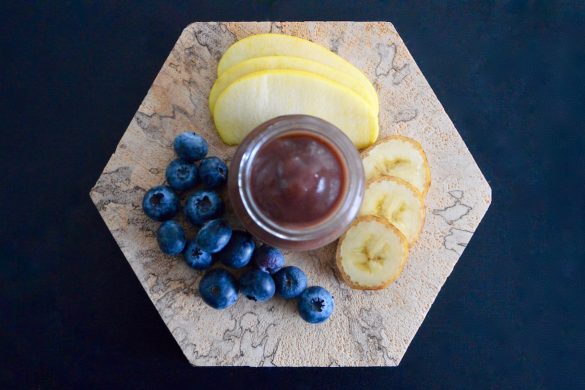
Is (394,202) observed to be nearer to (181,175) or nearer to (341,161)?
(341,161)

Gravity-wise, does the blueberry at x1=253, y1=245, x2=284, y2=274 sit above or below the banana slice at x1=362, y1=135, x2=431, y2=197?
below

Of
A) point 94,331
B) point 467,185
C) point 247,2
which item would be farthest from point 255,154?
point 94,331

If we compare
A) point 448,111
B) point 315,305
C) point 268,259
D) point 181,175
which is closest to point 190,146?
point 181,175

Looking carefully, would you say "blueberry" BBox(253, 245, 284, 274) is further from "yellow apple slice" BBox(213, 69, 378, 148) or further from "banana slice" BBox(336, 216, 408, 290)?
"yellow apple slice" BBox(213, 69, 378, 148)

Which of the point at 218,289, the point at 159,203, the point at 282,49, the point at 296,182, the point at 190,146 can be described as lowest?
the point at 218,289

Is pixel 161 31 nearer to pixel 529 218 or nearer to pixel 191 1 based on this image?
pixel 191 1

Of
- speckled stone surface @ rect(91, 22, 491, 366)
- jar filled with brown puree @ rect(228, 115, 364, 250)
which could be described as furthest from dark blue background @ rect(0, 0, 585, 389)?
jar filled with brown puree @ rect(228, 115, 364, 250)

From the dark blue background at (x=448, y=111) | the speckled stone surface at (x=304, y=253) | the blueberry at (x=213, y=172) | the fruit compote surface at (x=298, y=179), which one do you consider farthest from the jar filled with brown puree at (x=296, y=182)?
the dark blue background at (x=448, y=111)

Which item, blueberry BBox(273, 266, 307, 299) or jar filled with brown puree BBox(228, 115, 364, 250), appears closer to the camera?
jar filled with brown puree BBox(228, 115, 364, 250)
